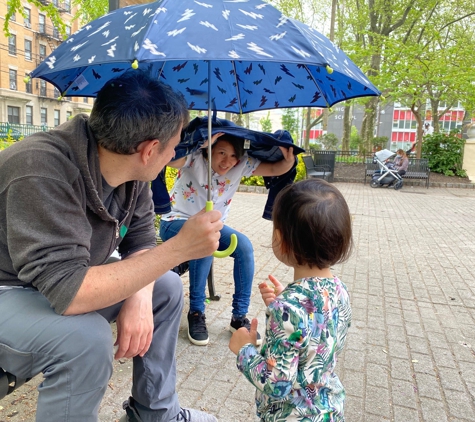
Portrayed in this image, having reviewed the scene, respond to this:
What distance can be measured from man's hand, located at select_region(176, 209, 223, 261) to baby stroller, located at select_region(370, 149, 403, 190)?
1472 cm

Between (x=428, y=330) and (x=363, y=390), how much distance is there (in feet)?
4.09

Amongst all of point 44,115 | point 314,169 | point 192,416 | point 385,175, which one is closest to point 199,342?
point 192,416

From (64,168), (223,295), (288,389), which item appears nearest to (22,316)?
(64,168)

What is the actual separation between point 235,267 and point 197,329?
0.52 meters

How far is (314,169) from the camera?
14609 mm

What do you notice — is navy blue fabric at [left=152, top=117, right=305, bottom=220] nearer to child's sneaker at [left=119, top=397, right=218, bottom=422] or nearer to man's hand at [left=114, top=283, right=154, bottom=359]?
man's hand at [left=114, top=283, right=154, bottom=359]

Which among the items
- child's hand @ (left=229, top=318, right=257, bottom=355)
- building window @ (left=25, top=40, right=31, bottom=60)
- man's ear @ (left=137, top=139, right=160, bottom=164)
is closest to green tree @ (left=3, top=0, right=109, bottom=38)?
man's ear @ (left=137, top=139, right=160, bottom=164)

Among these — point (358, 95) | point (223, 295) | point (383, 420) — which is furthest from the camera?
point (223, 295)

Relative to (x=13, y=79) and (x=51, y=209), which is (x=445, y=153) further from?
(x=13, y=79)

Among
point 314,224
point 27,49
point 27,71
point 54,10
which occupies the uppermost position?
point 27,49

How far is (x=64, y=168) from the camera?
1467 millimetres

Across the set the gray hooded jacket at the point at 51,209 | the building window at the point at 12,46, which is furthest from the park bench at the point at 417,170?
the building window at the point at 12,46

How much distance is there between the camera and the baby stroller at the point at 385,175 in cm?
1524

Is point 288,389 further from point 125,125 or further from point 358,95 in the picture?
point 358,95
